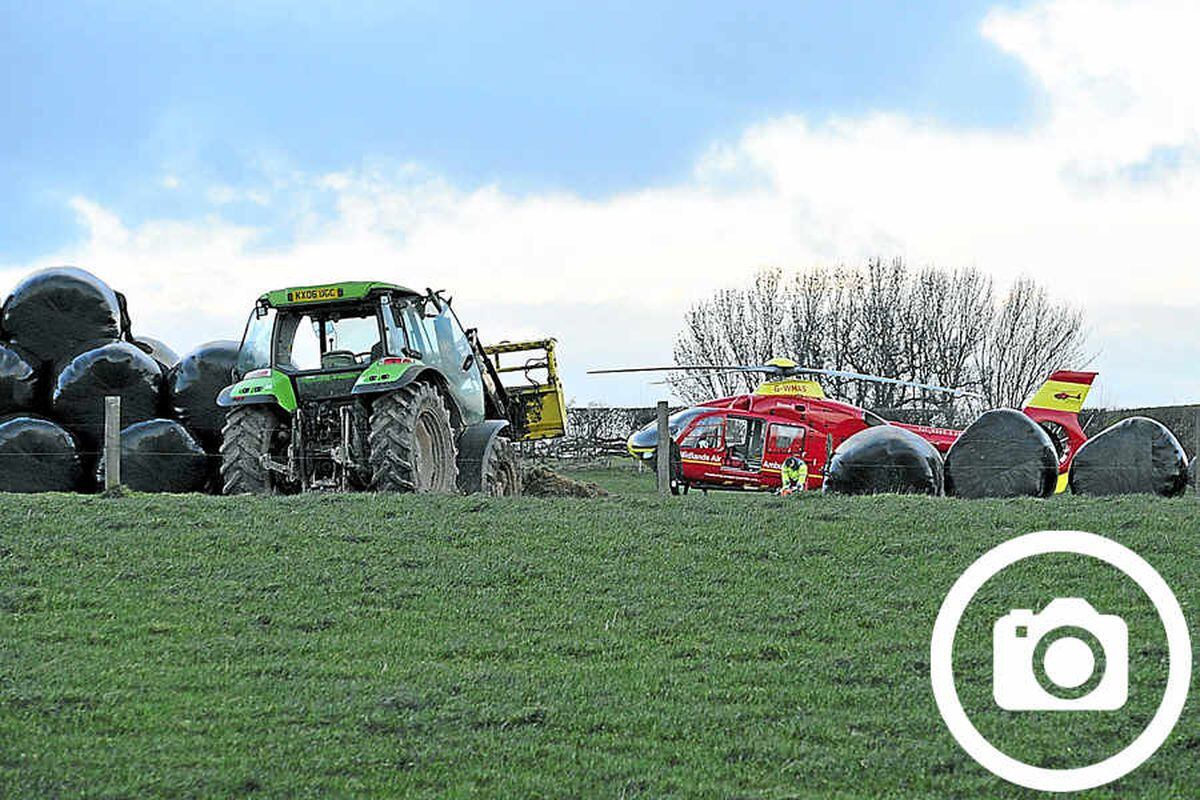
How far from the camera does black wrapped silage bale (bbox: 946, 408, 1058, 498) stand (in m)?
16.4

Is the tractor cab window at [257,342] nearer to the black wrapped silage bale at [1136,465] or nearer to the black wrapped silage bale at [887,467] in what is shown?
the black wrapped silage bale at [887,467]

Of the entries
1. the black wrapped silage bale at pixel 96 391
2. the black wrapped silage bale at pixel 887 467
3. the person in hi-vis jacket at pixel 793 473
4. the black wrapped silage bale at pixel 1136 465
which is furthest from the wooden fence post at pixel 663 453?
the person in hi-vis jacket at pixel 793 473

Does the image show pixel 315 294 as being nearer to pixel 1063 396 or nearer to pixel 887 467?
pixel 887 467

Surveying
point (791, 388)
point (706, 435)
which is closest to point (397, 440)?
point (706, 435)

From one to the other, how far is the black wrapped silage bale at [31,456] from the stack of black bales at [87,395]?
12 millimetres

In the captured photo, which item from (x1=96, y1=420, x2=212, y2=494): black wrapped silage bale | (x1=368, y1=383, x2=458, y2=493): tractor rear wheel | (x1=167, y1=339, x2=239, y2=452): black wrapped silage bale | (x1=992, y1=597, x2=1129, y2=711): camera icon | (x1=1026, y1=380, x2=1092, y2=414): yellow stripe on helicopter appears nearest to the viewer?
(x1=992, y1=597, x2=1129, y2=711): camera icon

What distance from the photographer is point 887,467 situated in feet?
54.4

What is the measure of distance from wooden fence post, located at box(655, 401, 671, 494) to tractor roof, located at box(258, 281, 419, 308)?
3180 mm

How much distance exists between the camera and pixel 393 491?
14.6 meters

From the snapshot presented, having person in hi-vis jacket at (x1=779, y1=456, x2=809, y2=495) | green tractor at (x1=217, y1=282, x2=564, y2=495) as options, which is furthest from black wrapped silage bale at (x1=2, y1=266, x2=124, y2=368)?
person in hi-vis jacket at (x1=779, y1=456, x2=809, y2=495)

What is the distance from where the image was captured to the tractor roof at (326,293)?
15.5m

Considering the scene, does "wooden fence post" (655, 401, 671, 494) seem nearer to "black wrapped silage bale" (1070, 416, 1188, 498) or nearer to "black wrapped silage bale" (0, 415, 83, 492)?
"black wrapped silage bale" (1070, 416, 1188, 498)

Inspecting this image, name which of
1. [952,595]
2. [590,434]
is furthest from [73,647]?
[590,434]

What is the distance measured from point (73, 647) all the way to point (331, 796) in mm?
3329
